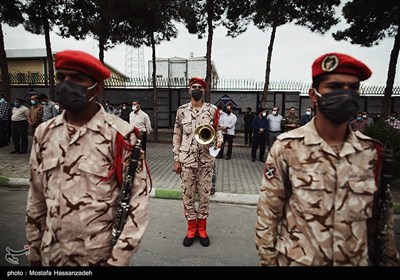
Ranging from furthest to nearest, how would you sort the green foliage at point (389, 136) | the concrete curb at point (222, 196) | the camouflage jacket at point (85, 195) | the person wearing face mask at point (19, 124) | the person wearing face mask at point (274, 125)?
1. the person wearing face mask at point (274, 125)
2. the person wearing face mask at point (19, 124)
3. the green foliage at point (389, 136)
4. the concrete curb at point (222, 196)
5. the camouflage jacket at point (85, 195)

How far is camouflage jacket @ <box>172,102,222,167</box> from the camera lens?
134 inches

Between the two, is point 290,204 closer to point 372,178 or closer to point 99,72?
point 372,178

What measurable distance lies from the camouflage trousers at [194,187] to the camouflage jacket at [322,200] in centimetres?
190

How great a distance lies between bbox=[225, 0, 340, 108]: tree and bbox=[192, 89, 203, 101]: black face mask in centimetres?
976

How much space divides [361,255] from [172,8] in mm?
13342

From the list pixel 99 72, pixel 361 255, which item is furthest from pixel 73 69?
pixel 361 255

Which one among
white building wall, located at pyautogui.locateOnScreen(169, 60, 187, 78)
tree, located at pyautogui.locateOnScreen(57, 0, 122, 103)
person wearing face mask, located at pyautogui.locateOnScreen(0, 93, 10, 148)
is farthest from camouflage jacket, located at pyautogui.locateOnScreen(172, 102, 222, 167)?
white building wall, located at pyautogui.locateOnScreen(169, 60, 187, 78)

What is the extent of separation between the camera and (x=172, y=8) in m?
12.6

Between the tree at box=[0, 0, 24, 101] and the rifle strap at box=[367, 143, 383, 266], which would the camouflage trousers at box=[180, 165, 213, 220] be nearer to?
the rifle strap at box=[367, 143, 383, 266]

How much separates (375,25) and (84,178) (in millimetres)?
14975

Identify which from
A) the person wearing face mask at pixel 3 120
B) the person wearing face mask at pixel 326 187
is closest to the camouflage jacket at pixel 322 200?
the person wearing face mask at pixel 326 187

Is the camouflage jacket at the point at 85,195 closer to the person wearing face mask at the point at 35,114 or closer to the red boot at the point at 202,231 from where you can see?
the red boot at the point at 202,231

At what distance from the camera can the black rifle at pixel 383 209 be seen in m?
1.47

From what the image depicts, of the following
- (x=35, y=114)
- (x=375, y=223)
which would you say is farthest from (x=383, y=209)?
(x=35, y=114)
